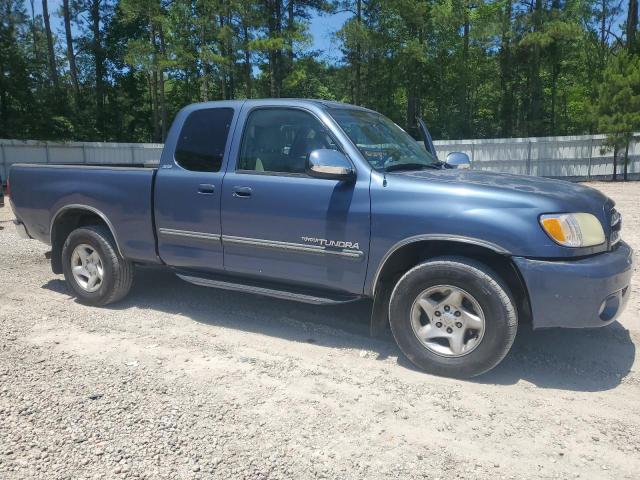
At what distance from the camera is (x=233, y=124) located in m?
4.92

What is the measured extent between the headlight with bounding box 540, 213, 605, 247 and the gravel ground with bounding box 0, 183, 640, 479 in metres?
1.02

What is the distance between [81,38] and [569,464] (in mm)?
47044

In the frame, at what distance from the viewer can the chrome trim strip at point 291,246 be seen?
4219 millimetres

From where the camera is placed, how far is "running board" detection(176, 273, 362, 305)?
438 cm

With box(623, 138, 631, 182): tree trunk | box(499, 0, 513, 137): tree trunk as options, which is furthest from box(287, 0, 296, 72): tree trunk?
box(623, 138, 631, 182): tree trunk

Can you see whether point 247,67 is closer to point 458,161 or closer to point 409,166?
point 458,161

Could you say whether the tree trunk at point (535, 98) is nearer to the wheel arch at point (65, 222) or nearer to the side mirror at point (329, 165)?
the wheel arch at point (65, 222)

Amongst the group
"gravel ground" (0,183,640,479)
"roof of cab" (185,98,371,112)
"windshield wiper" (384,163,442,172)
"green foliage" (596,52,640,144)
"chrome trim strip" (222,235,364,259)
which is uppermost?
"green foliage" (596,52,640,144)

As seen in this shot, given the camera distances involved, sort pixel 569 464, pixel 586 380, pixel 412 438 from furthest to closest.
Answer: pixel 586 380
pixel 412 438
pixel 569 464

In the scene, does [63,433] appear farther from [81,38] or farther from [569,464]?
[81,38]

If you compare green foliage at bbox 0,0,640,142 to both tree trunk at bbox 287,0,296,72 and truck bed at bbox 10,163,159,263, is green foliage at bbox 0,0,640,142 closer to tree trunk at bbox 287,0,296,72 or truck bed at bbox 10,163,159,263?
tree trunk at bbox 287,0,296,72

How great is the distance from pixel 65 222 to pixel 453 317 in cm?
418

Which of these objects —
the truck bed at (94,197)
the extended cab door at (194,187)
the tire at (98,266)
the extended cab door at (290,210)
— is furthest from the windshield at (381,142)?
the tire at (98,266)

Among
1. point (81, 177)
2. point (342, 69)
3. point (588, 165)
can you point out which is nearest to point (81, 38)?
point (342, 69)
